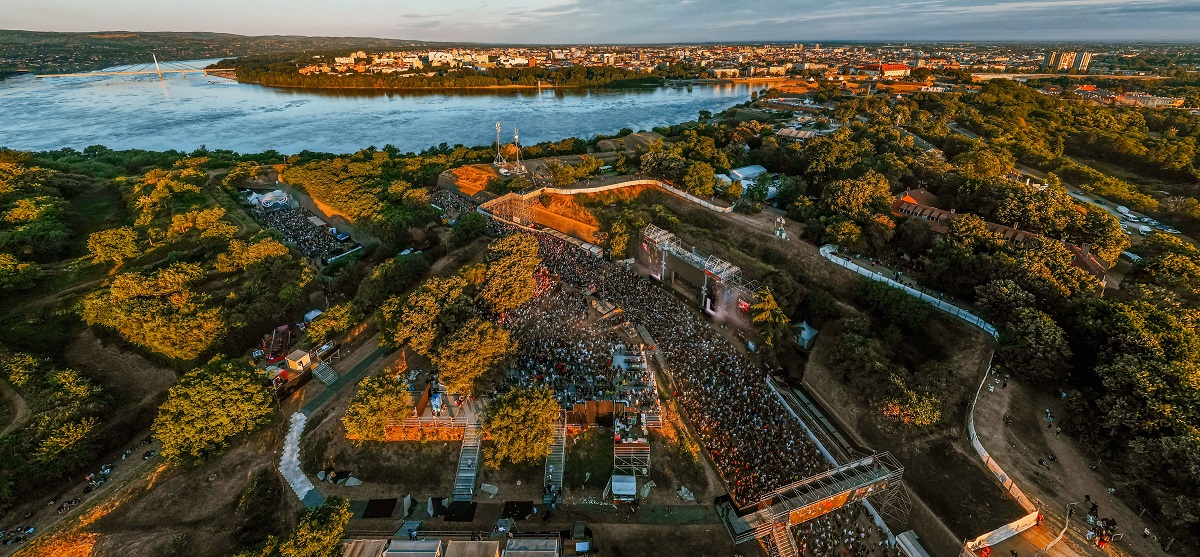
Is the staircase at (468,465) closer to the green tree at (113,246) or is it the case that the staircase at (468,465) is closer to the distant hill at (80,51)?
the green tree at (113,246)

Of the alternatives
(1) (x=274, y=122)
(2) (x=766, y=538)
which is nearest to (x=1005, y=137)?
(2) (x=766, y=538)

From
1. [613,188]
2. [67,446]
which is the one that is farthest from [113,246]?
[613,188]

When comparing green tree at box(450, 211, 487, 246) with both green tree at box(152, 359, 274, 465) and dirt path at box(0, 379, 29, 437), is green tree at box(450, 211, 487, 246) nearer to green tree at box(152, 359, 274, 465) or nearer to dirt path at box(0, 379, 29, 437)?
green tree at box(152, 359, 274, 465)

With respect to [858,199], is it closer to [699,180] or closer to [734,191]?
[734,191]

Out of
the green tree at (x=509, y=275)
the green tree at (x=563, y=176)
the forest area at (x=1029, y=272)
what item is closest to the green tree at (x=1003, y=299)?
the forest area at (x=1029, y=272)

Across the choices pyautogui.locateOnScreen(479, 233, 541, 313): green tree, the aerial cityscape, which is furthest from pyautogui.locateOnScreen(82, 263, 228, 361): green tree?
pyautogui.locateOnScreen(479, 233, 541, 313): green tree

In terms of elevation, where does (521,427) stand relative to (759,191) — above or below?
below
